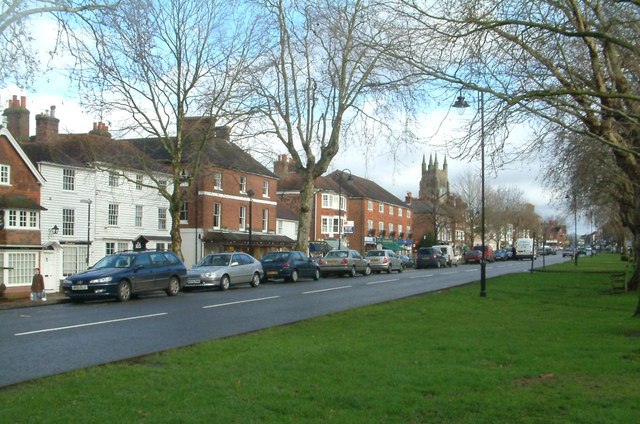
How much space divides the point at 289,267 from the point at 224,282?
632cm

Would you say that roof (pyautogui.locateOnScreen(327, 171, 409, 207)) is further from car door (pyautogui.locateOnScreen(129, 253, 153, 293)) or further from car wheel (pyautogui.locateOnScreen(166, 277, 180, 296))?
car door (pyautogui.locateOnScreen(129, 253, 153, 293))

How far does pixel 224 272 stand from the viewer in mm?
27500

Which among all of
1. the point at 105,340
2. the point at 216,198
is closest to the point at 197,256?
the point at 216,198

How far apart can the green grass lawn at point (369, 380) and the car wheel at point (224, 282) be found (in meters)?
14.2

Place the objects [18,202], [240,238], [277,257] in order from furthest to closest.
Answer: [240,238] < [18,202] < [277,257]

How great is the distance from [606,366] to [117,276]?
54.2 ft

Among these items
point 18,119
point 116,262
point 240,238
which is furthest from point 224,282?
point 240,238

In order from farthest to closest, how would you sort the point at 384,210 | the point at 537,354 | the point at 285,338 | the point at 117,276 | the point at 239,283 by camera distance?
the point at 384,210 < the point at 239,283 < the point at 117,276 < the point at 285,338 < the point at 537,354

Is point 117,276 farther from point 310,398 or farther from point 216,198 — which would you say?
point 216,198

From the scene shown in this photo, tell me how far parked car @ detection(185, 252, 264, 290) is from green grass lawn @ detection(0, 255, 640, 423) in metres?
13.9

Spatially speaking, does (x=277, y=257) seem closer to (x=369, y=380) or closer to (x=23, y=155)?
(x=23, y=155)

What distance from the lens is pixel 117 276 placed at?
21734 mm

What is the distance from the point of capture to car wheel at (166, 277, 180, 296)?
24.2 metres

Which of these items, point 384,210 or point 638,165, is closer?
point 638,165
